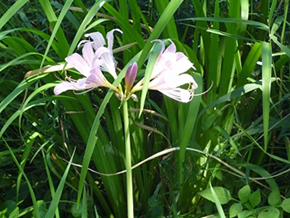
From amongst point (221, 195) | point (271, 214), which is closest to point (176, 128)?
point (221, 195)

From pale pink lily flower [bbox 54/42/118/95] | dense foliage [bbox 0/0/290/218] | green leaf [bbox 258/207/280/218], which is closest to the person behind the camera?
pale pink lily flower [bbox 54/42/118/95]

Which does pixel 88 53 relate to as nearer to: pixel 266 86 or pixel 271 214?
pixel 266 86

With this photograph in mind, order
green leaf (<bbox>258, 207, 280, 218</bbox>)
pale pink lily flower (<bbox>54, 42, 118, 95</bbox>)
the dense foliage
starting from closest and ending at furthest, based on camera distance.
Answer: pale pink lily flower (<bbox>54, 42, 118, 95</bbox>) < green leaf (<bbox>258, 207, 280, 218</bbox>) < the dense foliage

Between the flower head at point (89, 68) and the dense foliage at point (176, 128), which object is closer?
the flower head at point (89, 68)

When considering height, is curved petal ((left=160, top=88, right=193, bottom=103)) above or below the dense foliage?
above

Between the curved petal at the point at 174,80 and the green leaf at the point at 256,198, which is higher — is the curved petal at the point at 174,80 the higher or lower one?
the higher one

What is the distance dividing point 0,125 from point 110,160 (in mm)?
493

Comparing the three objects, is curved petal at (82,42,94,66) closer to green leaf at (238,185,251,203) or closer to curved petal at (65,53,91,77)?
curved petal at (65,53,91,77)

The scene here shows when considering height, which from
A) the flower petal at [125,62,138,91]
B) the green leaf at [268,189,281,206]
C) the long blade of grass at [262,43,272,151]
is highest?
the flower petal at [125,62,138,91]

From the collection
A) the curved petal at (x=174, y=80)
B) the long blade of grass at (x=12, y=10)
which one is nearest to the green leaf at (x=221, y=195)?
the curved petal at (x=174, y=80)

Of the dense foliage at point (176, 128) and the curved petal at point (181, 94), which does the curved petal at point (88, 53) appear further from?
the dense foliage at point (176, 128)

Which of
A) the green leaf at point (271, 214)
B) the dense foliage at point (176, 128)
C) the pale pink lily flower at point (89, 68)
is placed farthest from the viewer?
the dense foliage at point (176, 128)

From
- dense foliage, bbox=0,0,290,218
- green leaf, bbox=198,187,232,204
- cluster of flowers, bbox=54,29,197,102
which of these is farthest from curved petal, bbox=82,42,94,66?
green leaf, bbox=198,187,232,204

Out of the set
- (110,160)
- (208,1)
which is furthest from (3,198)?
(208,1)
